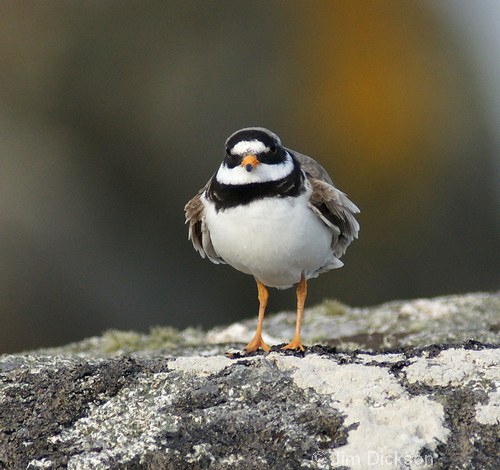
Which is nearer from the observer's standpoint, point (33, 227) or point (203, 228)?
point (203, 228)

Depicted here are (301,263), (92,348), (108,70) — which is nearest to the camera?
(301,263)

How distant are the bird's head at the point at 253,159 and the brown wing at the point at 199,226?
50 centimetres

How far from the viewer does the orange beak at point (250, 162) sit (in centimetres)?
653

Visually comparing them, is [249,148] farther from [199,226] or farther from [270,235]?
[199,226]

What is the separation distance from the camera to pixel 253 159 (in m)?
6.58

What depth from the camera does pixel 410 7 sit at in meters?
18.7

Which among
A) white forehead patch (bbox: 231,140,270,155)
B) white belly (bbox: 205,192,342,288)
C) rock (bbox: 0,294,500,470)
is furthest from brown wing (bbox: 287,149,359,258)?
rock (bbox: 0,294,500,470)

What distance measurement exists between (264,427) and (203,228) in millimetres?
3035

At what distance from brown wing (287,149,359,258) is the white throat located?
372mm

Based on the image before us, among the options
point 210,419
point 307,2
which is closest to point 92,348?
point 210,419

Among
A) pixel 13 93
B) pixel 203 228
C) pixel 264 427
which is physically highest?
pixel 13 93

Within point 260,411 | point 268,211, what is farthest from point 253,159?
point 260,411

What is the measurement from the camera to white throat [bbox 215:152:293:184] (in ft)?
21.8

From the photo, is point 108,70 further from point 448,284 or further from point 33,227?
point 448,284
